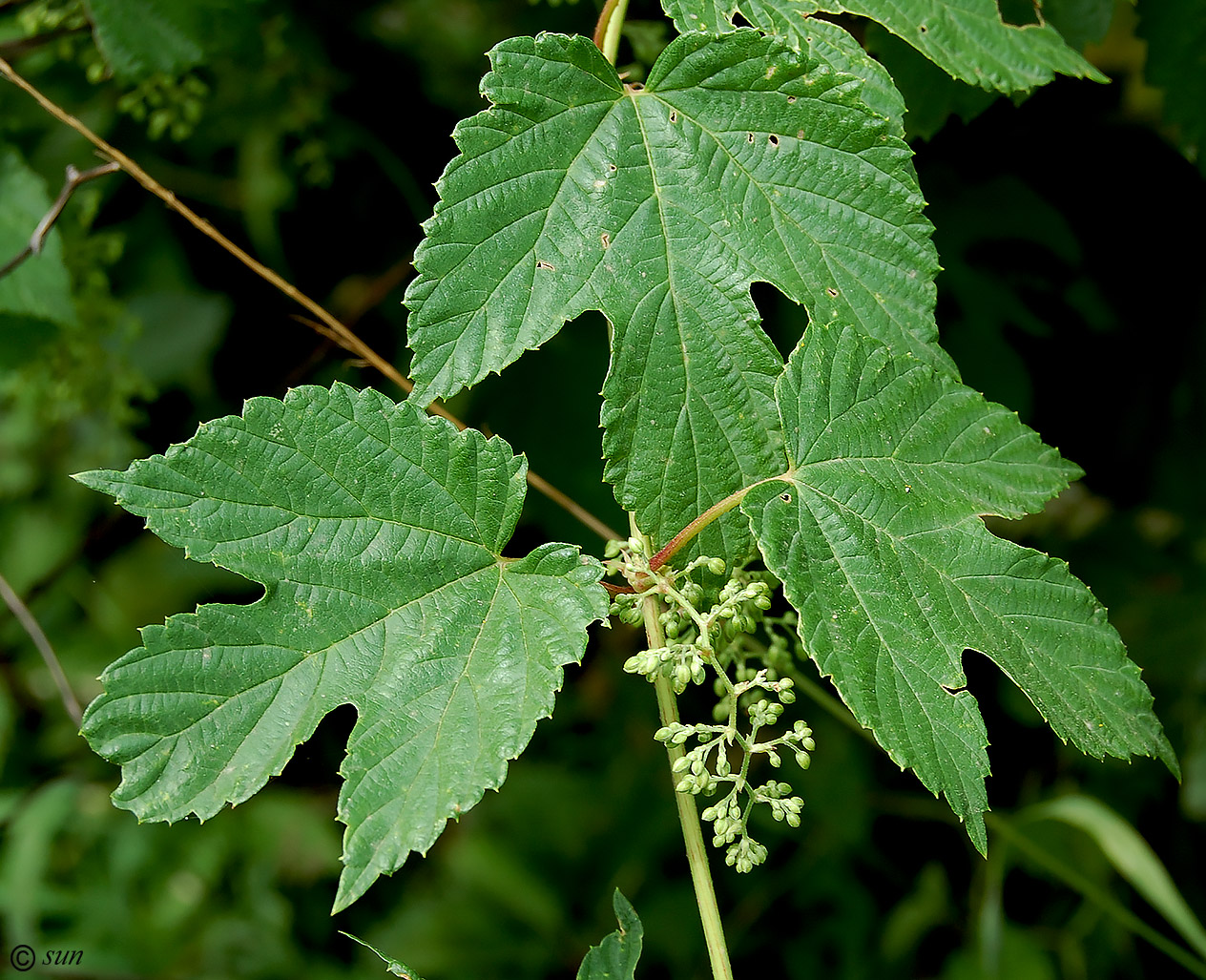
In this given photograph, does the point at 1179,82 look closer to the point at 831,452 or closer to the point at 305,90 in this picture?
the point at 831,452

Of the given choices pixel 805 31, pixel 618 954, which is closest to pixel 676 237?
pixel 805 31

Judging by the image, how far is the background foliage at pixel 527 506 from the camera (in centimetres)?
218

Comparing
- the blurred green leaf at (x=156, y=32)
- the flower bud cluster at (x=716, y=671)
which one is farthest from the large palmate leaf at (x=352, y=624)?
the blurred green leaf at (x=156, y=32)

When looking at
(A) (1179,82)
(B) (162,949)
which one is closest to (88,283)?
(B) (162,949)

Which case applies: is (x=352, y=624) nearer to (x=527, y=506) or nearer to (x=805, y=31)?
(x=805, y=31)

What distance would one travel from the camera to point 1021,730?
285 centimetres

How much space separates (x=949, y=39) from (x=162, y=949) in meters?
2.72

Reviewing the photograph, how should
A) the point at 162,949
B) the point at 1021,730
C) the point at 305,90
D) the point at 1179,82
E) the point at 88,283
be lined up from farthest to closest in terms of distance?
the point at 1021,730, the point at 162,949, the point at 305,90, the point at 88,283, the point at 1179,82

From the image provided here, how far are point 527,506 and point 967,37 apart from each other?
1335 millimetres

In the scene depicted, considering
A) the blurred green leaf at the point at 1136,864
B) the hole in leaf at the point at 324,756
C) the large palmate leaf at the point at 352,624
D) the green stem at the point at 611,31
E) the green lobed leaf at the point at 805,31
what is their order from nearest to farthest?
the large palmate leaf at the point at 352,624, the green lobed leaf at the point at 805,31, the green stem at the point at 611,31, the blurred green leaf at the point at 1136,864, the hole in leaf at the point at 324,756

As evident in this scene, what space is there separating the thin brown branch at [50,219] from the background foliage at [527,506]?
166mm

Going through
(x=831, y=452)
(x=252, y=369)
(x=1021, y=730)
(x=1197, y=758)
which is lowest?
(x=1021, y=730)

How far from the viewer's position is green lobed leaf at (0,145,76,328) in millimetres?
1668

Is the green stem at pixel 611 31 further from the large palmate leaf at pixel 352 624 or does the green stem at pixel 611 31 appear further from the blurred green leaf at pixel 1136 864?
the blurred green leaf at pixel 1136 864
